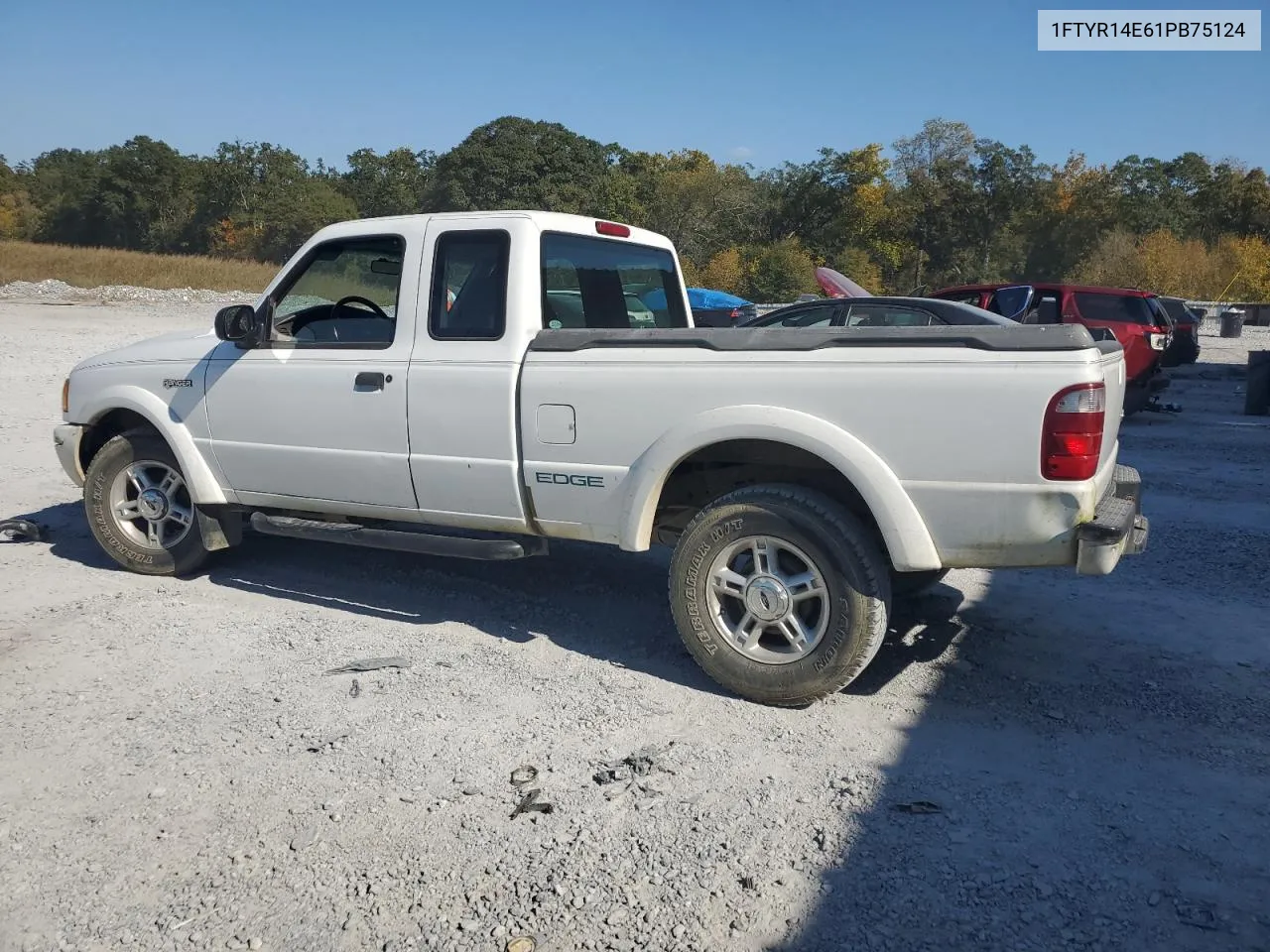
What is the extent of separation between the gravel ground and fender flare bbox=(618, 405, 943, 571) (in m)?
0.78

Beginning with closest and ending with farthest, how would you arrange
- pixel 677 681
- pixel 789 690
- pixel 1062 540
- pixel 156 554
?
pixel 1062 540
pixel 789 690
pixel 677 681
pixel 156 554

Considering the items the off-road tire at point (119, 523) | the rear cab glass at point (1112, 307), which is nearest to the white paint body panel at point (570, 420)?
the off-road tire at point (119, 523)

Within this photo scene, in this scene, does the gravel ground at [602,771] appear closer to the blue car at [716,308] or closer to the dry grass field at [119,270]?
the blue car at [716,308]

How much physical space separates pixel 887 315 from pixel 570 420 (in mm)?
7255

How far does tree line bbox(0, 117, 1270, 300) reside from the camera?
188 feet

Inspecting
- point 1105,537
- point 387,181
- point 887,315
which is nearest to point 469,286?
point 1105,537

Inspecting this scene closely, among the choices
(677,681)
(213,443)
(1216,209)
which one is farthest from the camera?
(1216,209)

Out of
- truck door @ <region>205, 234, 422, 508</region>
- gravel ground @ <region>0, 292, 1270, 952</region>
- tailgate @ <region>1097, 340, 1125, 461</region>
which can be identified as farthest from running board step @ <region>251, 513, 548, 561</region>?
tailgate @ <region>1097, 340, 1125, 461</region>

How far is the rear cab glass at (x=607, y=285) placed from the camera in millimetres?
4968

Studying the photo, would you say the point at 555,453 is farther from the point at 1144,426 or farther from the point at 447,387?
the point at 1144,426

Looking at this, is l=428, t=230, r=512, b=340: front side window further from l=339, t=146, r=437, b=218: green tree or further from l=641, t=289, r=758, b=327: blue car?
l=339, t=146, r=437, b=218: green tree

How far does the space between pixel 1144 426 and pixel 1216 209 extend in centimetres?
5429

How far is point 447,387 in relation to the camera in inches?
188

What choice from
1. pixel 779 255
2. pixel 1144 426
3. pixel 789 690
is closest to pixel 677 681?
pixel 789 690
